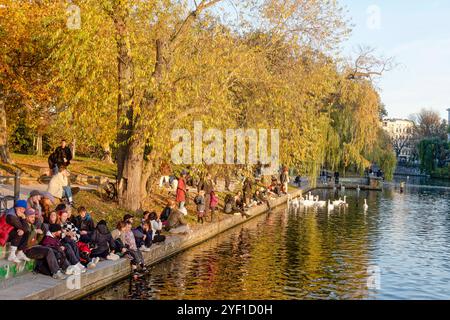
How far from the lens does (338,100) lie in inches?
2174

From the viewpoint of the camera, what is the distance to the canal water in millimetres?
16156

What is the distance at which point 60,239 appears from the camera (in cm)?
1524

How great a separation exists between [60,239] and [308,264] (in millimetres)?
8004

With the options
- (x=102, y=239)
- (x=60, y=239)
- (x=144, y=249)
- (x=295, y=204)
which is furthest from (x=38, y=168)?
(x=60, y=239)

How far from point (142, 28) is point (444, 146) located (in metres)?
102

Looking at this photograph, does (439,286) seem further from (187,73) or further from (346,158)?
(346,158)

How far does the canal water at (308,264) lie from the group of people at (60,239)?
839mm

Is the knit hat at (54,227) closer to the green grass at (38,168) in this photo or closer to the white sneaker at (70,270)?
the white sneaker at (70,270)

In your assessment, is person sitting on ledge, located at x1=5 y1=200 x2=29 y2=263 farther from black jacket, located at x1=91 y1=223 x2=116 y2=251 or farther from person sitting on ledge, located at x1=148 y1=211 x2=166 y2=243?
person sitting on ledge, located at x1=148 y1=211 x2=166 y2=243

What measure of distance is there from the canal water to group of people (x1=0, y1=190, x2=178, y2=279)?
0.84 metres

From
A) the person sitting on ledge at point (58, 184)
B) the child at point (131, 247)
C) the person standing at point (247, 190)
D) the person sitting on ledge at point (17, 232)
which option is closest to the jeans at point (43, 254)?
the person sitting on ledge at point (17, 232)

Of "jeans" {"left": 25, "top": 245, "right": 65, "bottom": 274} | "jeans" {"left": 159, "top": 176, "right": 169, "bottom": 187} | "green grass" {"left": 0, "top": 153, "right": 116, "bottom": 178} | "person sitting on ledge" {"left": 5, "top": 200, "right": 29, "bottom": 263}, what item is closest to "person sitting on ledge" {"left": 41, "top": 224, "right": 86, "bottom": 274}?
"jeans" {"left": 25, "top": 245, "right": 65, "bottom": 274}

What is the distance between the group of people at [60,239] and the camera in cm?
1428

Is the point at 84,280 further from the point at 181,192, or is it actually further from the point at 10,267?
the point at 181,192
